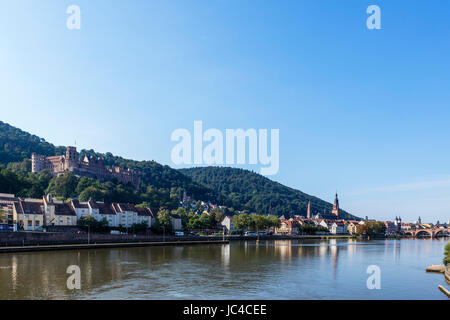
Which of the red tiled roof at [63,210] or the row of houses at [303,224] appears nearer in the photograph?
the red tiled roof at [63,210]

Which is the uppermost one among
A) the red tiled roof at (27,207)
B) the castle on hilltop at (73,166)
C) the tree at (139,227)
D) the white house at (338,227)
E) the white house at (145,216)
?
the castle on hilltop at (73,166)

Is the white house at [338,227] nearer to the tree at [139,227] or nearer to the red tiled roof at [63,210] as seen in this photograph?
the tree at [139,227]

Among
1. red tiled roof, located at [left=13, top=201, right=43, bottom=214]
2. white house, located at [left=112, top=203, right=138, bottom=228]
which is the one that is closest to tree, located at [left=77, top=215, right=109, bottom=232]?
red tiled roof, located at [left=13, top=201, right=43, bottom=214]

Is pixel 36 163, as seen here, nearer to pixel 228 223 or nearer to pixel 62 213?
pixel 228 223

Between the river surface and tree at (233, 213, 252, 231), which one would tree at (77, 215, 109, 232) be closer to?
the river surface

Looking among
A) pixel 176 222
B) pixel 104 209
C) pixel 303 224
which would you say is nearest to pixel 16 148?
pixel 176 222

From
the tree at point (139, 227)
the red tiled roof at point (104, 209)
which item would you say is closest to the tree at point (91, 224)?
the tree at point (139, 227)

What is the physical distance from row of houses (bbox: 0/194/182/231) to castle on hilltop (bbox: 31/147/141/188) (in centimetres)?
6412

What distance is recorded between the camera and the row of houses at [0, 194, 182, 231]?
69.4 meters

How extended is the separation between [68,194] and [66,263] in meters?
80.0

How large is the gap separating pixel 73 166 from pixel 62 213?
80.1 m

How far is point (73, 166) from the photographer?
149 metres

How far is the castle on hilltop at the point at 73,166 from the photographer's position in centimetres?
15025

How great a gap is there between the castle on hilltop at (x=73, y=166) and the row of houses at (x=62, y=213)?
64.1 meters
